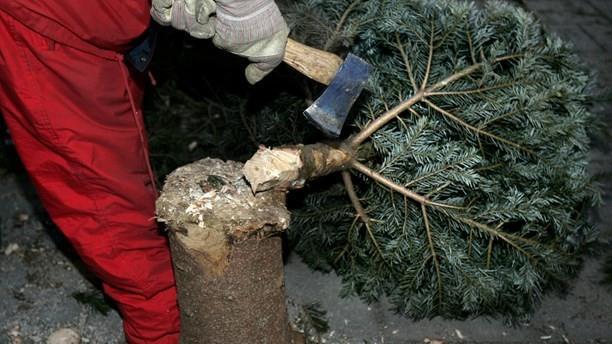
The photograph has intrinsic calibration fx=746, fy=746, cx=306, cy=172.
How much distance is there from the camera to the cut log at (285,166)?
7.39 ft

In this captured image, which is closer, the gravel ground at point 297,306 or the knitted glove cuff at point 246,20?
the knitted glove cuff at point 246,20

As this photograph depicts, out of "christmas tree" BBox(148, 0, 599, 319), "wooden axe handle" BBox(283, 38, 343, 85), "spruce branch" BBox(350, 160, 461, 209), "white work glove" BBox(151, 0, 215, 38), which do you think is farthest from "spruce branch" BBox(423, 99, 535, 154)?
"white work glove" BBox(151, 0, 215, 38)

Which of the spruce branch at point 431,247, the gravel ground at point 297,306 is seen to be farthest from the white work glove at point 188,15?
the gravel ground at point 297,306

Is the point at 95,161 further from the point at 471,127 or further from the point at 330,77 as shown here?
the point at 471,127

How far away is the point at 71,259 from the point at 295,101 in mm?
1227

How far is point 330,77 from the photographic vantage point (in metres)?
2.40

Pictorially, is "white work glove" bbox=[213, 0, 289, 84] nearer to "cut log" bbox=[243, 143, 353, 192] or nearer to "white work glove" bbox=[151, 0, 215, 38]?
"white work glove" bbox=[151, 0, 215, 38]

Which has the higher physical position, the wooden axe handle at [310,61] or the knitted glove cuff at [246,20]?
the knitted glove cuff at [246,20]

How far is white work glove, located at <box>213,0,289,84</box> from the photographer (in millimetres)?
2166

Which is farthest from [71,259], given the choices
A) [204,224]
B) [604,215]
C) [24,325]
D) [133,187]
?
[604,215]

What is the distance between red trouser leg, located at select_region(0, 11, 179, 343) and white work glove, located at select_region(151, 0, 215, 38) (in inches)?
11.2

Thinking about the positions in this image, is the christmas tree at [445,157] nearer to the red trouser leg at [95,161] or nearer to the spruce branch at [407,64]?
the spruce branch at [407,64]

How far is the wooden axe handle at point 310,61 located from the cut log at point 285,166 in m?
0.24

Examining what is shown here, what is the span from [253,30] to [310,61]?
26cm
